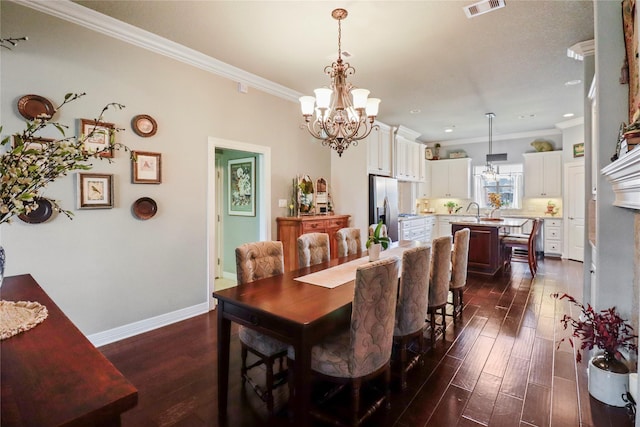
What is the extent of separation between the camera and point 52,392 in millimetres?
791

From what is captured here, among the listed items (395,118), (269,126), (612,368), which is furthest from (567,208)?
(269,126)

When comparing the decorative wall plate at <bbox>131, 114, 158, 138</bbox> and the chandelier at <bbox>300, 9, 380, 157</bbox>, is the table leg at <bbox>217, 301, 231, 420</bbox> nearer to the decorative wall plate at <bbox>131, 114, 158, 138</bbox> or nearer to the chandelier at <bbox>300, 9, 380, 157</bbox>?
the chandelier at <bbox>300, 9, 380, 157</bbox>

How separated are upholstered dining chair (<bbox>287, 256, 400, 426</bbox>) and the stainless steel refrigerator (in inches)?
141

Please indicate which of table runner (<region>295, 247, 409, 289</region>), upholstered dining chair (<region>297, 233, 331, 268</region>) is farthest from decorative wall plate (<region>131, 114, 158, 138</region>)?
table runner (<region>295, 247, 409, 289</region>)

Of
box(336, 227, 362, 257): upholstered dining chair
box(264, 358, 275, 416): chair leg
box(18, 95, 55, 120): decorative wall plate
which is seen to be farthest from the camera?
box(336, 227, 362, 257): upholstered dining chair

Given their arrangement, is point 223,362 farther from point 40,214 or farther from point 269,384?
point 40,214

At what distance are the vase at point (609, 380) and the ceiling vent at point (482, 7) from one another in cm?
267

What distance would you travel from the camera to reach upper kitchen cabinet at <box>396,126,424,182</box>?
6461 mm

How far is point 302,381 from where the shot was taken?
153 cm

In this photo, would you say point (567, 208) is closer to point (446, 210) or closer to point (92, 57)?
point (446, 210)

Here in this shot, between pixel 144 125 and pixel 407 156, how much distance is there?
5.28 metres

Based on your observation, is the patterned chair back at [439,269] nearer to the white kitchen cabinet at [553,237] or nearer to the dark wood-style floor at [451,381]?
the dark wood-style floor at [451,381]

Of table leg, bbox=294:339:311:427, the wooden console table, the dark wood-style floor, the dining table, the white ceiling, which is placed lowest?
the dark wood-style floor

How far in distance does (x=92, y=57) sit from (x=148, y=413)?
285 centimetres
